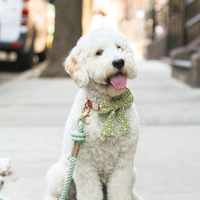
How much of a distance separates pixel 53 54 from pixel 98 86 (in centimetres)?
922

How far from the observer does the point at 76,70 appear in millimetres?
→ 2744

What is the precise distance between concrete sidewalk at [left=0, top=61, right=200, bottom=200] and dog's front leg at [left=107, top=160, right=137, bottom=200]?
47 centimetres

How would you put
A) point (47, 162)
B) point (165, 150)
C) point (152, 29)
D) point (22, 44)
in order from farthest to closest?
point (152, 29), point (22, 44), point (165, 150), point (47, 162)

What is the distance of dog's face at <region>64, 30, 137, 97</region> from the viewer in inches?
101

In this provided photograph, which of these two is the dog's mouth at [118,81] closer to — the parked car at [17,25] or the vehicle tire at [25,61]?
the parked car at [17,25]

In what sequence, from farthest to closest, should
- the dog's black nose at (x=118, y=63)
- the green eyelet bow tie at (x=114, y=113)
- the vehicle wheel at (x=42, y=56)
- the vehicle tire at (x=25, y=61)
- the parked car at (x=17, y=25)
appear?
the vehicle wheel at (x=42, y=56), the vehicle tire at (x=25, y=61), the parked car at (x=17, y=25), the green eyelet bow tie at (x=114, y=113), the dog's black nose at (x=118, y=63)

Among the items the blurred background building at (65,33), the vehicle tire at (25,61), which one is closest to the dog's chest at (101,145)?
the blurred background building at (65,33)

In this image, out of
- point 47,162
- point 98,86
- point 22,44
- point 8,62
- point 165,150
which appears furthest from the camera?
point 8,62

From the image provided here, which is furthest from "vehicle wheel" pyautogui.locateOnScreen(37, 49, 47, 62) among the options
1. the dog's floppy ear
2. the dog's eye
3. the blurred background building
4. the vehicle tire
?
the dog's eye

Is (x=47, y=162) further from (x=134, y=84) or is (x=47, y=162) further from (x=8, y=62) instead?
(x=8, y=62)

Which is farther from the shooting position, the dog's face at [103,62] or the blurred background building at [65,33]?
the blurred background building at [65,33]

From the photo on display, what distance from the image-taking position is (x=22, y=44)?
457 inches

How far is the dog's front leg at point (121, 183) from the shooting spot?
2736 mm

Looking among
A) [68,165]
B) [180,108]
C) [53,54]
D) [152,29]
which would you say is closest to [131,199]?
[68,165]
